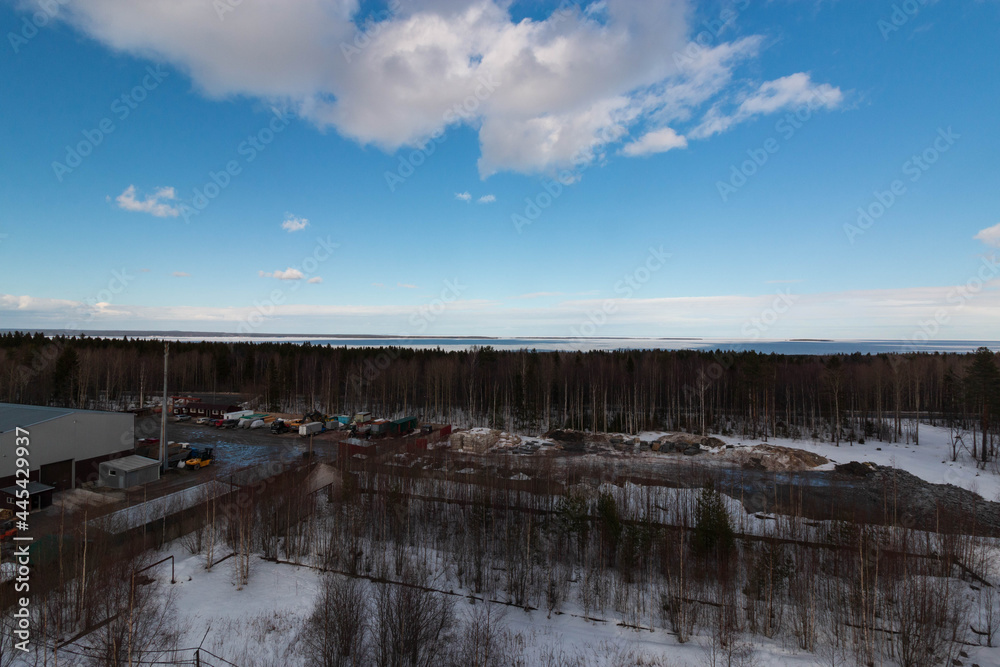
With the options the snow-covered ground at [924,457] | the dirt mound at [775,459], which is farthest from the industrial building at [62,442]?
the snow-covered ground at [924,457]

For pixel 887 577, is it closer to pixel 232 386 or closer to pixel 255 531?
pixel 255 531

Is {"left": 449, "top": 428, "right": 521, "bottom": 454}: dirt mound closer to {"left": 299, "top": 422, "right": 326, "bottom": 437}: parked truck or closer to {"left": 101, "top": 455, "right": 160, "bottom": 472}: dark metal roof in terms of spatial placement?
{"left": 299, "top": 422, "right": 326, "bottom": 437}: parked truck

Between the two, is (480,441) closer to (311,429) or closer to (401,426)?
(401,426)

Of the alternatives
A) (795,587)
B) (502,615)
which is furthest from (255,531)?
(795,587)

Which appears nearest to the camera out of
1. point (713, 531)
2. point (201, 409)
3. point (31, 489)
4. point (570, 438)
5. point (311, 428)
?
point (713, 531)

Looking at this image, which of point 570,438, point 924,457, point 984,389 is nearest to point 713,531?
point 570,438

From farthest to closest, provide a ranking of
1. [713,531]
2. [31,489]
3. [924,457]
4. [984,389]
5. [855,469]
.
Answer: [984,389], [924,457], [855,469], [31,489], [713,531]
